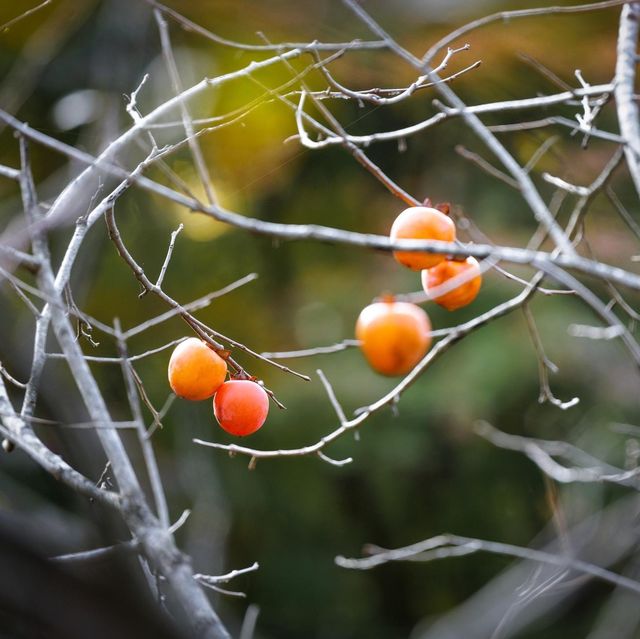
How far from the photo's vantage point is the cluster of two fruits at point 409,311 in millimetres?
1006

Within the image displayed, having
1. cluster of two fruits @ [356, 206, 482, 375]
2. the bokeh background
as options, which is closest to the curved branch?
cluster of two fruits @ [356, 206, 482, 375]

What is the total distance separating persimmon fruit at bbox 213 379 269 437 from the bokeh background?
1717 mm

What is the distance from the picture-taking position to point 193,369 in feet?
4.07

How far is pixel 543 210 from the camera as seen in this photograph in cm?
84

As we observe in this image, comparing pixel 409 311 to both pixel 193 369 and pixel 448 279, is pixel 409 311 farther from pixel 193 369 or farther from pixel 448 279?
pixel 193 369

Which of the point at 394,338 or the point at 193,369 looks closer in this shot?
the point at 394,338

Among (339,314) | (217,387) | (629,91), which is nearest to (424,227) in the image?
(629,91)

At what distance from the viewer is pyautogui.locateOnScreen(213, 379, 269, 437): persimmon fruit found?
4.13ft

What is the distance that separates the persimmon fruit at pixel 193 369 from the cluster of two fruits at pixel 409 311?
0.91 ft

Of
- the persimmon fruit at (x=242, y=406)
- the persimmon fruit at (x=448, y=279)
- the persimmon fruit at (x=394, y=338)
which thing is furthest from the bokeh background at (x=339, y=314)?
the persimmon fruit at (x=394, y=338)

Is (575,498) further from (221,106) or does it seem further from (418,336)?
(418,336)

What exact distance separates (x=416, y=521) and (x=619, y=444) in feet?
3.41

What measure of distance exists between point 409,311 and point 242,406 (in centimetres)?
34

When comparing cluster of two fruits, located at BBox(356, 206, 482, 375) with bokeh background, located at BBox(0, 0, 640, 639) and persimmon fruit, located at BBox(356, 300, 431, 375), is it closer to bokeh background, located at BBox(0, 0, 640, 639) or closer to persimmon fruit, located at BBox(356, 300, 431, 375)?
persimmon fruit, located at BBox(356, 300, 431, 375)
